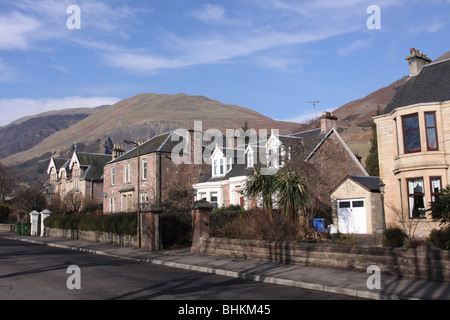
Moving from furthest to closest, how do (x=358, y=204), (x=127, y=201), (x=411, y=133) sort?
(x=127, y=201)
(x=358, y=204)
(x=411, y=133)

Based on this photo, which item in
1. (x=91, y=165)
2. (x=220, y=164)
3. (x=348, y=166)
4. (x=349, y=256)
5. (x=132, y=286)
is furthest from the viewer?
(x=91, y=165)

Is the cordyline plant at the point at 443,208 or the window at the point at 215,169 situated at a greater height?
the window at the point at 215,169

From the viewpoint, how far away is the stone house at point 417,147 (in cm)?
2123

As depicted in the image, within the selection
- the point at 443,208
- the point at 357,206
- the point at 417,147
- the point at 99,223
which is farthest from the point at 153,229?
the point at 417,147

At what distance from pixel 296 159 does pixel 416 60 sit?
379 inches

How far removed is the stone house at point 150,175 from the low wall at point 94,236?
5.85 metres

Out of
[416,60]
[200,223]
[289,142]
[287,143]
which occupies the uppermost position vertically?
[416,60]

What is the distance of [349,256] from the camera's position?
1208 cm

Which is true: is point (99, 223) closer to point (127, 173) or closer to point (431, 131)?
point (127, 173)

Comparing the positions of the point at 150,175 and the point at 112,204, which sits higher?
the point at 150,175

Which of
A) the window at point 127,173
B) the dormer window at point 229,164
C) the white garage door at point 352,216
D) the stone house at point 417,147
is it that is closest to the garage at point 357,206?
the white garage door at point 352,216

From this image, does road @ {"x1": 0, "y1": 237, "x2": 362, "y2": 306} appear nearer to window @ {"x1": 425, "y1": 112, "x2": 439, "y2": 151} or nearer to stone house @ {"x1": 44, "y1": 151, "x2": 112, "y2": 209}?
window @ {"x1": 425, "y1": 112, "x2": 439, "y2": 151}

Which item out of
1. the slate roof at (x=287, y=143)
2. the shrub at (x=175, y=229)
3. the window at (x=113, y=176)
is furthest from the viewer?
the window at (x=113, y=176)

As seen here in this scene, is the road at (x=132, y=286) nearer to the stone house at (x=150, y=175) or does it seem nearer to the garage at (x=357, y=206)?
the garage at (x=357, y=206)
